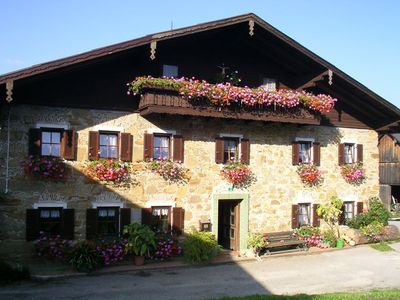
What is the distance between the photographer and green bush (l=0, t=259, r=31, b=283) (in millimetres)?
11477

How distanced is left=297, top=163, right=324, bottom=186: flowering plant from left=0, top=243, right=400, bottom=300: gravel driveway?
10.7ft

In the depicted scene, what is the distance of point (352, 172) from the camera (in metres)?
18.0

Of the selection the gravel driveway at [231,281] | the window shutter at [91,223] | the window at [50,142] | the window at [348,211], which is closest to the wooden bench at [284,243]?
the gravel driveway at [231,281]

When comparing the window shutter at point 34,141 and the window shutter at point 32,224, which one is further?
the window shutter at point 34,141

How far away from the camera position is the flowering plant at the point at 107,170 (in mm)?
13336

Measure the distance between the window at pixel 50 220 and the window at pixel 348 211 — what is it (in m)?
11.3

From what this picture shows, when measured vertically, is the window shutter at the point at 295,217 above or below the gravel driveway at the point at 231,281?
above

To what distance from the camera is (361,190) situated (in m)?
18.6

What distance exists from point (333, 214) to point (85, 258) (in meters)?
9.71

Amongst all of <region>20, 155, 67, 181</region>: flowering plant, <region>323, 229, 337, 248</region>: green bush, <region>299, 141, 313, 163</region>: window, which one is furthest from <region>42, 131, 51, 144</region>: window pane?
<region>323, 229, 337, 248</region>: green bush

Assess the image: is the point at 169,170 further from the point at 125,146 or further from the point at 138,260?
the point at 138,260

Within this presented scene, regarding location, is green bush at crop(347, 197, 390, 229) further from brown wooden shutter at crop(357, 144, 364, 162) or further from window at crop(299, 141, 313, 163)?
window at crop(299, 141, 313, 163)

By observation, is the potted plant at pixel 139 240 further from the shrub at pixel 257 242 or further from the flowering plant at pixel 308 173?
the flowering plant at pixel 308 173

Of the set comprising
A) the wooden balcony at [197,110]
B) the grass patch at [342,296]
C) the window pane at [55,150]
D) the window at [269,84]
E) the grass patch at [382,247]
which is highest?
the window at [269,84]
